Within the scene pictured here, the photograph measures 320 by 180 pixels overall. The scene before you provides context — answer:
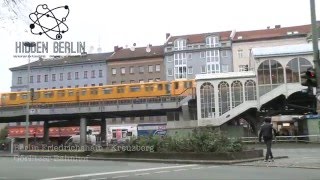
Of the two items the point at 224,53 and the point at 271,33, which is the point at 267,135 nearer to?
the point at 224,53

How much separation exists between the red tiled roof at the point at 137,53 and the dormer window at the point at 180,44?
396 cm

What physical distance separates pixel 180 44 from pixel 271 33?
61.6ft

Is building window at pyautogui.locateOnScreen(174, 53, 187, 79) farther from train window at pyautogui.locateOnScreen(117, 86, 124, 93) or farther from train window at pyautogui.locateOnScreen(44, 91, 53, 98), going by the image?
train window at pyautogui.locateOnScreen(44, 91, 53, 98)

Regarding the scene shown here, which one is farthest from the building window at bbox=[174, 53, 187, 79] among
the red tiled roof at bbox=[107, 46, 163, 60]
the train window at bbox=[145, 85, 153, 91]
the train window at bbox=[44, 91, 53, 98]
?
the train window at bbox=[44, 91, 53, 98]

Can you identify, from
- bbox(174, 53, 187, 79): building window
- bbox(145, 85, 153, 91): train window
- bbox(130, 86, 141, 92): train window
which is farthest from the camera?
bbox(174, 53, 187, 79): building window

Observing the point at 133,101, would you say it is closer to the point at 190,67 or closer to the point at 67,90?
the point at 67,90

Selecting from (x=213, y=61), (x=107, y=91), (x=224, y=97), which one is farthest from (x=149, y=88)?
(x=213, y=61)

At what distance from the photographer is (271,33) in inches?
3701

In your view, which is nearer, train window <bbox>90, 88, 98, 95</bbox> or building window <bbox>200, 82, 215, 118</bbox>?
building window <bbox>200, 82, 215, 118</bbox>

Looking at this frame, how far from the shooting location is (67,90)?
67.1 metres

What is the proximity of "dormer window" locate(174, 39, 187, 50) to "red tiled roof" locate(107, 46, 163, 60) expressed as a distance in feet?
13.0

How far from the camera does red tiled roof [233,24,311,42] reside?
9025 cm

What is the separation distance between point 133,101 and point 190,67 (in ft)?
121

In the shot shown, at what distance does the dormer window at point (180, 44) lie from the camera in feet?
318
